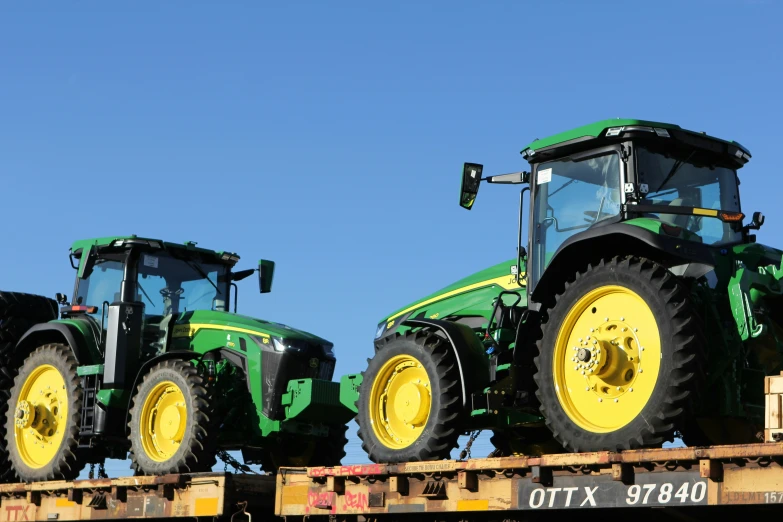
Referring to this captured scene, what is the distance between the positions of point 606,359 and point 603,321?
28 cm

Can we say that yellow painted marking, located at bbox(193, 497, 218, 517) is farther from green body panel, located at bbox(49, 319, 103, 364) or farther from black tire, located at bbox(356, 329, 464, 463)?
green body panel, located at bbox(49, 319, 103, 364)

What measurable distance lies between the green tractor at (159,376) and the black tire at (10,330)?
2 centimetres

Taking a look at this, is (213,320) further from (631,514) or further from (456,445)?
(631,514)

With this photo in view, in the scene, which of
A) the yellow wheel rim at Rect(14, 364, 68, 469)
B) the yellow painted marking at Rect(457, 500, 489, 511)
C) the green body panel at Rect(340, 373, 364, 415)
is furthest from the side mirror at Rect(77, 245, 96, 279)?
the yellow painted marking at Rect(457, 500, 489, 511)

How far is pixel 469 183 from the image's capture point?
9.55 meters

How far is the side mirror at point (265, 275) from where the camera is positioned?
13.6m

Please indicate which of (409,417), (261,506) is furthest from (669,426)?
(261,506)

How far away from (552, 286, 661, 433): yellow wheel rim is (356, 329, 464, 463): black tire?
41.7 inches

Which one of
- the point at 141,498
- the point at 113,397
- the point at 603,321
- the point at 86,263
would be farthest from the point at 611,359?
the point at 86,263

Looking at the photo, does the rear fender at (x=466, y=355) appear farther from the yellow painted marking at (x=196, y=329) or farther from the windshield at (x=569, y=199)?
the yellow painted marking at (x=196, y=329)

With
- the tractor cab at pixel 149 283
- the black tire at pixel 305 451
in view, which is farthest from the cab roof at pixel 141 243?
the black tire at pixel 305 451

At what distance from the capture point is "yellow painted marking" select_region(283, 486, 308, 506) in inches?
367

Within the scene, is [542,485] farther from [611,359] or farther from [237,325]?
[237,325]

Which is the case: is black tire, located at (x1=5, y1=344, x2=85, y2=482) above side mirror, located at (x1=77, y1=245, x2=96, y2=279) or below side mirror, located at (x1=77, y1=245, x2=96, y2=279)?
below
